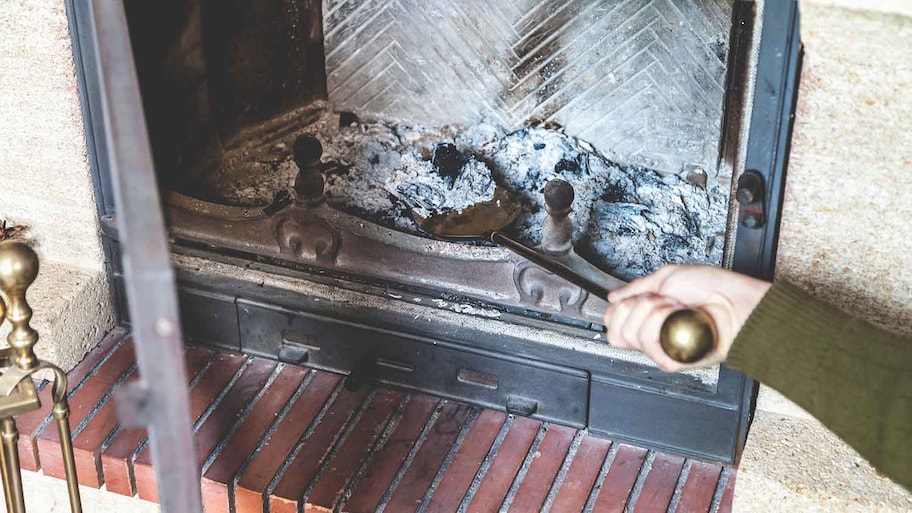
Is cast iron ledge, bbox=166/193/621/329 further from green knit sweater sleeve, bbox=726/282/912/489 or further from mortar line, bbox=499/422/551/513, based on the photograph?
green knit sweater sleeve, bbox=726/282/912/489

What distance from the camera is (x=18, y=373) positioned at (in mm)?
947

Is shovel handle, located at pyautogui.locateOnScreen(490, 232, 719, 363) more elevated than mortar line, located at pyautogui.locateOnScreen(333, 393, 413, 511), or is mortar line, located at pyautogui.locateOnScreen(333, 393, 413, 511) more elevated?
mortar line, located at pyautogui.locateOnScreen(333, 393, 413, 511)

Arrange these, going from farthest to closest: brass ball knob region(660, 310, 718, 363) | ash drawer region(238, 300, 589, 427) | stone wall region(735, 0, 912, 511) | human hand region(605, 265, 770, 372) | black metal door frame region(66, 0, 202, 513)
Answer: ash drawer region(238, 300, 589, 427)
stone wall region(735, 0, 912, 511)
human hand region(605, 265, 770, 372)
brass ball knob region(660, 310, 718, 363)
black metal door frame region(66, 0, 202, 513)

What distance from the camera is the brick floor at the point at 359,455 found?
1.34m

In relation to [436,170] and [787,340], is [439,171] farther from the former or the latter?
[787,340]

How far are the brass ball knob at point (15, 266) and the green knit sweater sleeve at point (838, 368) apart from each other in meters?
0.59

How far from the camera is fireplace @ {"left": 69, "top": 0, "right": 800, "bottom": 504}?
54.6 inches

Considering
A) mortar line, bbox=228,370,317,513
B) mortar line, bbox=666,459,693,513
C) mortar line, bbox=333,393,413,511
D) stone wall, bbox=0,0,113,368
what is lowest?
mortar line, bbox=666,459,693,513

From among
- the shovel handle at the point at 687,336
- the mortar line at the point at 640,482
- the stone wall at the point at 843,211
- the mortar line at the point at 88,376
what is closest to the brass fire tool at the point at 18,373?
the mortar line at the point at 88,376

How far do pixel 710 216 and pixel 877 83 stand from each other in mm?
416

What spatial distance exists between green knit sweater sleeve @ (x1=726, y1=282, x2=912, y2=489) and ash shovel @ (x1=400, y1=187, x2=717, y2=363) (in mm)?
50

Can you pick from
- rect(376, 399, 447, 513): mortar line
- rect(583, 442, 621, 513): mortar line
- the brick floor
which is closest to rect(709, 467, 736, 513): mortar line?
the brick floor

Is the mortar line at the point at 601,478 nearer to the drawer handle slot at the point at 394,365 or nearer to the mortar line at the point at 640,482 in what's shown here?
the mortar line at the point at 640,482

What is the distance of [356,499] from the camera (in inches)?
52.6
